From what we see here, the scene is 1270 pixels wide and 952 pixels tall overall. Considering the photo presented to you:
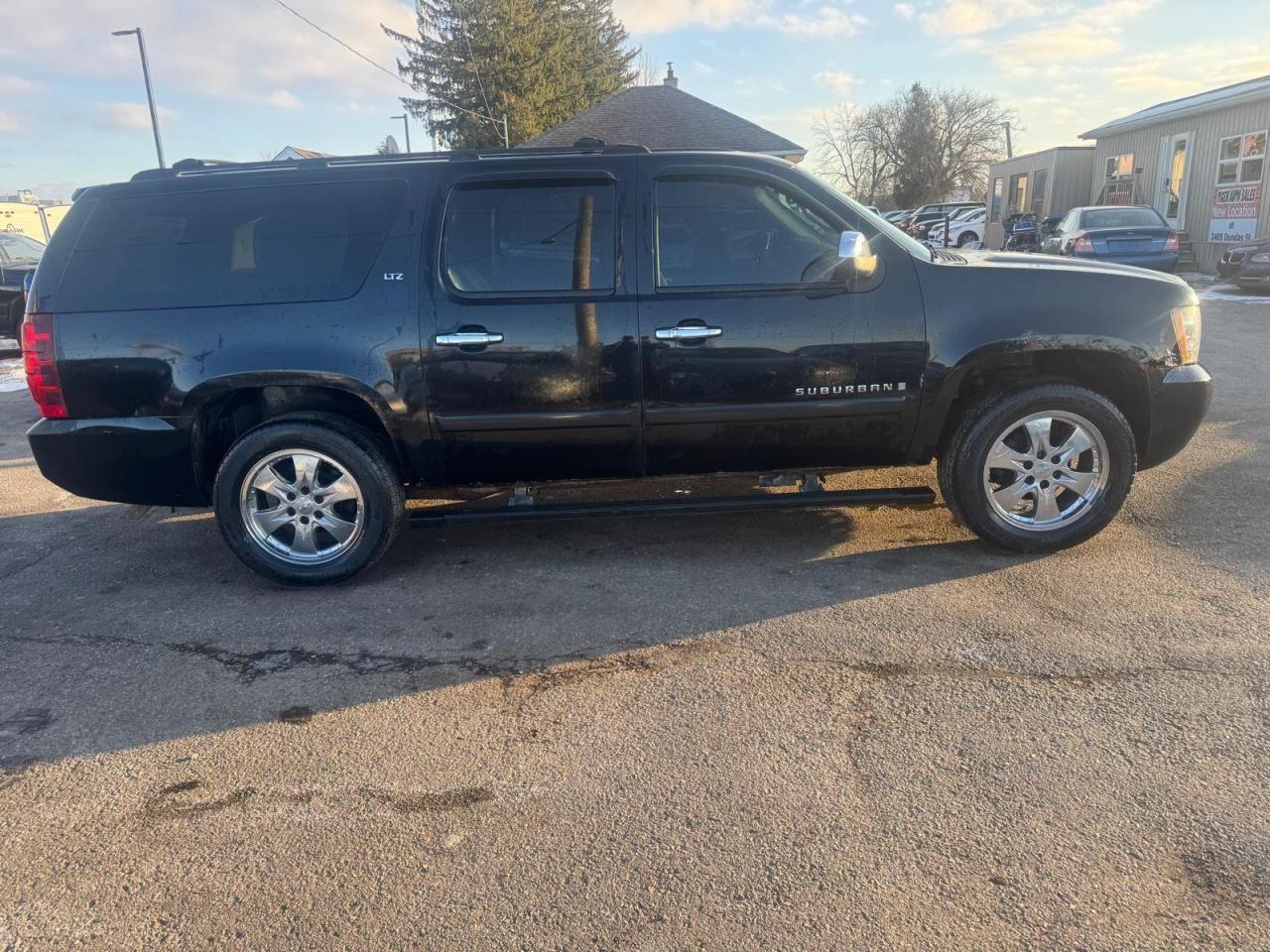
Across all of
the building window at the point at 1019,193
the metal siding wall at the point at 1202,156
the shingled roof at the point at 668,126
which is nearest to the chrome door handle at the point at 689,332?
the shingled roof at the point at 668,126

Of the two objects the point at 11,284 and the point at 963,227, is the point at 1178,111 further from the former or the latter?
the point at 11,284

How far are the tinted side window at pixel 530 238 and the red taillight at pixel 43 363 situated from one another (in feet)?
6.19

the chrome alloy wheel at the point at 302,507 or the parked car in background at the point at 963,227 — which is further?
the parked car in background at the point at 963,227

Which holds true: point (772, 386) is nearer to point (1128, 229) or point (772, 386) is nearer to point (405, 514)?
point (405, 514)

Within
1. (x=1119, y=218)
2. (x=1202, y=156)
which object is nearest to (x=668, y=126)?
(x=1119, y=218)

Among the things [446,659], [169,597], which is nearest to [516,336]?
[446,659]

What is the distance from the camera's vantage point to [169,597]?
4.36 m

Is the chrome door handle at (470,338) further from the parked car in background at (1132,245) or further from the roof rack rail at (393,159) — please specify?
the parked car in background at (1132,245)

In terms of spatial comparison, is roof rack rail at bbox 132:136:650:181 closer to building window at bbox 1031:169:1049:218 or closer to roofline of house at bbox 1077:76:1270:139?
roofline of house at bbox 1077:76:1270:139

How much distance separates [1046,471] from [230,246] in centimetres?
406

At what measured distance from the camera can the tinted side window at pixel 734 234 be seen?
164 inches

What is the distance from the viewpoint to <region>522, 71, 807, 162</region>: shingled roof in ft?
70.2

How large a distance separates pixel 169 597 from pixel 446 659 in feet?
5.59

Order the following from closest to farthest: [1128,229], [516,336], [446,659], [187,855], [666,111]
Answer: [187,855] → [446,659] → [516,336] → [1128,229] → [666,111]
